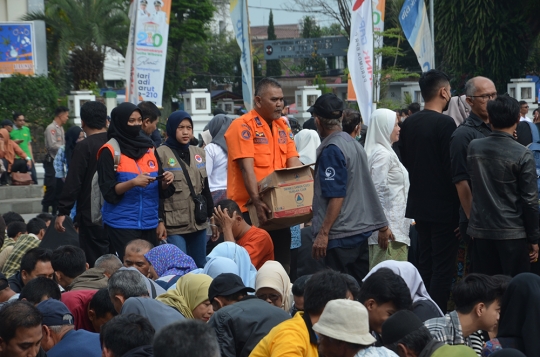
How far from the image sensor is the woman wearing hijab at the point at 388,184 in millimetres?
7594

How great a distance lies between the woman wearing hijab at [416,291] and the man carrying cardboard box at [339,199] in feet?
2.82

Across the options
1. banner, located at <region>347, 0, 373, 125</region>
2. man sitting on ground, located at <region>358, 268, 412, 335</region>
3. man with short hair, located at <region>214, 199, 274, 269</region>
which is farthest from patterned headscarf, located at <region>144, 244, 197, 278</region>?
banner, located at <region>347, 0, 373, 125</region>

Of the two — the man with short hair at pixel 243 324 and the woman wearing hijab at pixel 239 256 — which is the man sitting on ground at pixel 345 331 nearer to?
the man with short hair at pixel 243 324

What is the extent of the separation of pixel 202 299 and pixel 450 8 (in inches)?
1177

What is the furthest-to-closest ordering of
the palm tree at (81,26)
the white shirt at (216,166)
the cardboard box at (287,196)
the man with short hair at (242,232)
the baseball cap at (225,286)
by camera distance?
the palm tree at (81,26)
the white shirt at (216,166)
the man with short hair at (242,232)
the cardboard box at (287,196)
the baseball cap at (225,286)

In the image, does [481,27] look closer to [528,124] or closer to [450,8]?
[450,8]

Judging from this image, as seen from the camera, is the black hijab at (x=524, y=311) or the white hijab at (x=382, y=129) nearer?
the black hijab at (x=524, y=311)

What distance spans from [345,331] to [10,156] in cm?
1555

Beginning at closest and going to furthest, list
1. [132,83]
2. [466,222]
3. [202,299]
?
1. [202,299]
2. [466,222]
3. [132,83]

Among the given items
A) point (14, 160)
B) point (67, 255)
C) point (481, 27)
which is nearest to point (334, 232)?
point (67, 255)

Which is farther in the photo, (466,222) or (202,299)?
(466,222)

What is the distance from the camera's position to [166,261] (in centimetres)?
669

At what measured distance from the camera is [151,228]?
7379 millimetres

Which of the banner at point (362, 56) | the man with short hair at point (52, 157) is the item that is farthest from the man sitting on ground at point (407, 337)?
the man with short hair at point (52, 157)
